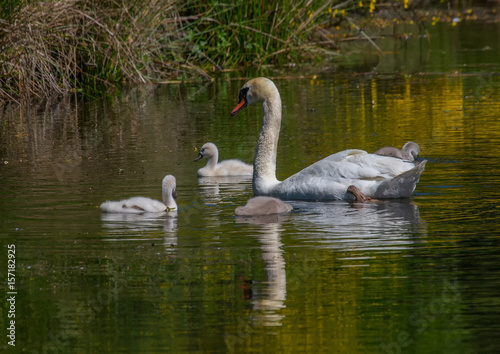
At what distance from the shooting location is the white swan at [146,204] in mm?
8641

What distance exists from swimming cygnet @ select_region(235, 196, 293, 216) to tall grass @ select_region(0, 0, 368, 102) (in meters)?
10.4

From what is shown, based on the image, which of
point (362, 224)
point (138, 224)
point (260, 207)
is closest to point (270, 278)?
point (362, 224)

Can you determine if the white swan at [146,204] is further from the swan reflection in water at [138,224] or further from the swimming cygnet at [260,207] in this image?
the swimming cygnet at [260,207]

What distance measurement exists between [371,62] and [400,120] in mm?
9622

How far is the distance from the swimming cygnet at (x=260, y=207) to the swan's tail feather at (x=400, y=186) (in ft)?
3.35

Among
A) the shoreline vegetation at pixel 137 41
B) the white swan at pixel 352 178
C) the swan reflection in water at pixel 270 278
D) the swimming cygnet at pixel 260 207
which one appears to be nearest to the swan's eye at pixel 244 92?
the white swan at pixel 352 178

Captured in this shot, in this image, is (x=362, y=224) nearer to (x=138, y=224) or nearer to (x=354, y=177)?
(x=354, y=177)

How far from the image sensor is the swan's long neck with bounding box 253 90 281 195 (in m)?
9.61

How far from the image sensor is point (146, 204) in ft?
28.7

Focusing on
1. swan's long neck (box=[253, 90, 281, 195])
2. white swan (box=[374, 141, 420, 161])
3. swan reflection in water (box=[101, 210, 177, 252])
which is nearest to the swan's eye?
swan's long neck (box=[253, 90, 281, 195])

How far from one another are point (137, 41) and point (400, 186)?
11997 mm

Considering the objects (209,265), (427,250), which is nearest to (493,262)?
(427,250)

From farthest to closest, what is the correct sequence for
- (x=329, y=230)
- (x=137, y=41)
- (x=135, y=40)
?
1. (x=135, y=40)
2. (x=137, y=41)
3. (x=329, y=230)

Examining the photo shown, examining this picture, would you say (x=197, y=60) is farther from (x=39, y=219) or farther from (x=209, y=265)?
(x=209, y=265)
